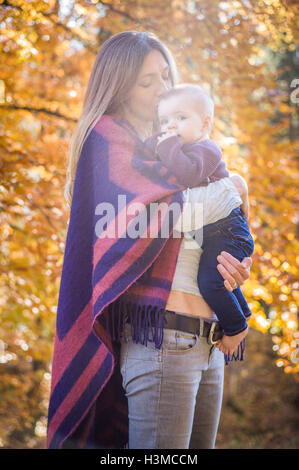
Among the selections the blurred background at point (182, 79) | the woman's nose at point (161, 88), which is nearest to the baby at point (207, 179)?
the woman's nose at point (161, 88)

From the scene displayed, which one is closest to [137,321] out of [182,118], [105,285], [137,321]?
[137,321]

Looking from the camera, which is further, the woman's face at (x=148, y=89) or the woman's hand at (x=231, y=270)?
the woman's face at (x=148, y=89)

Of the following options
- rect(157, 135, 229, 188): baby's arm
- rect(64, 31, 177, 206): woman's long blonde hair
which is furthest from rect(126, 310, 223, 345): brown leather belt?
rect(64, 31, 177, 206): woman's long blonde hair

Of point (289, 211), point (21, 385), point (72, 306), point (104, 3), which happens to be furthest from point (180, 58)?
point (21, 385)

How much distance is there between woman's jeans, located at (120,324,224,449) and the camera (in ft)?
4.31

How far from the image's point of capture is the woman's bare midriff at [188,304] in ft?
4.48

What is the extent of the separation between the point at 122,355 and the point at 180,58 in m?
2.31

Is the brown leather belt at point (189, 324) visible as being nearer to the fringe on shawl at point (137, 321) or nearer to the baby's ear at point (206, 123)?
the fringe on shawl at point (137, 321)

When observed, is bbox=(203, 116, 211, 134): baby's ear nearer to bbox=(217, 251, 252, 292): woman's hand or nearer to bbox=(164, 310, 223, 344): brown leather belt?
bbox=(217, 251, 252, 292): woman's hand

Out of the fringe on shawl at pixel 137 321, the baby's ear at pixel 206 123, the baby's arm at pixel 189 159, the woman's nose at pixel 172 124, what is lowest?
the fringe on shawl at pixel 137 321

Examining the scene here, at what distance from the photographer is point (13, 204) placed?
2.58m

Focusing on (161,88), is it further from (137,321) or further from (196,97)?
(137,321)
